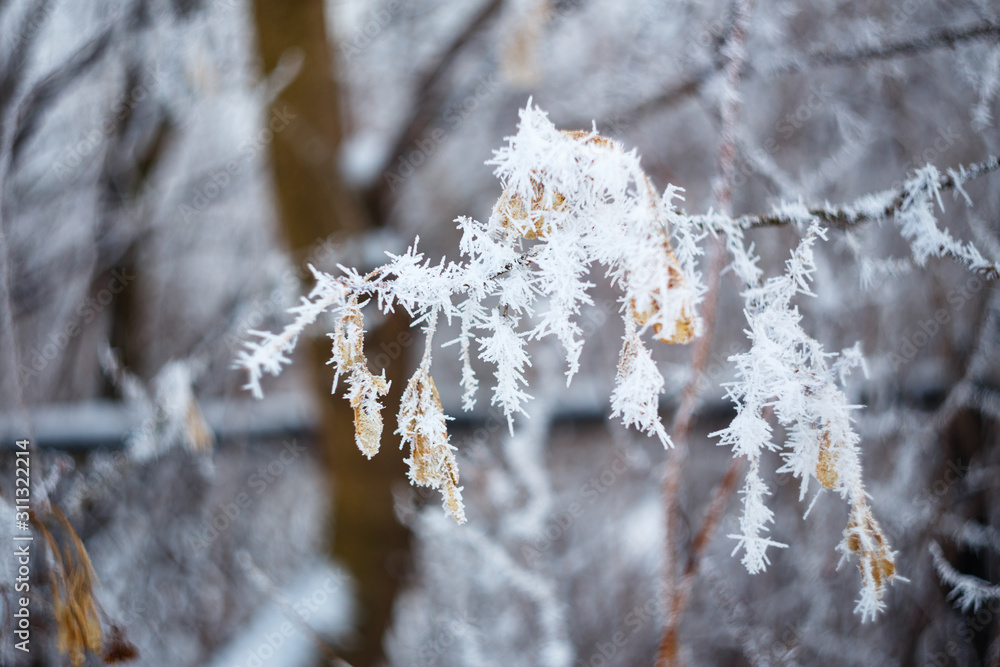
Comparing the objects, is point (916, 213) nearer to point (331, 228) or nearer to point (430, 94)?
point (430, 94)

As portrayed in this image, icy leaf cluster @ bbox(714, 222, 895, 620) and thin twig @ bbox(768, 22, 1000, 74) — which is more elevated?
thin twig @ bbox(768, 22, 1000, 74)

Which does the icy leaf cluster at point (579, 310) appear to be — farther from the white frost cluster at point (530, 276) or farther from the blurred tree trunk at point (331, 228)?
the blurred tree trunk at point (331, 228)

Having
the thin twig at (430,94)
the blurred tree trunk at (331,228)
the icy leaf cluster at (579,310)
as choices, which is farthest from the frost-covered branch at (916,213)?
the blurred tree trunk at (331,228)

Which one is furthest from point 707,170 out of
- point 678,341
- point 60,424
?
point 60,424

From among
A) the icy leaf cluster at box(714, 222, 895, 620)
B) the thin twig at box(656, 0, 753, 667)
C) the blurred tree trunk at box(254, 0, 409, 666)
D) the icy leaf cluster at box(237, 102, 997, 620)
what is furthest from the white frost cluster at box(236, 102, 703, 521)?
the blurred tree trunk at box(254, 0, 409, 666)

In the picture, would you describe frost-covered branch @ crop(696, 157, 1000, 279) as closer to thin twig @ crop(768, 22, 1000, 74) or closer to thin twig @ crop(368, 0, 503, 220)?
thin twig @ crop(768, 22, 1000, 74)

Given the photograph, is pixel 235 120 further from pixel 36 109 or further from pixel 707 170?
pixel 707 170

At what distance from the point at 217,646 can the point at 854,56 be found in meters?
3.34

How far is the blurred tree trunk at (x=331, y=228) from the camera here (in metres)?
1.91

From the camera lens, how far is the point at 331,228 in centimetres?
194

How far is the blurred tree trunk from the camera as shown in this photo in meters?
1.91

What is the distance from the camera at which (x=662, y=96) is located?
157 cm

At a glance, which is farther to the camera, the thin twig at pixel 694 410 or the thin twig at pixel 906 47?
the thin twig at pixel 906 47

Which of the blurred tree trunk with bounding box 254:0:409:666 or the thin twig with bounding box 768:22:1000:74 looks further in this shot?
the blurred tree trunk with bounding box 254:0:409:666
